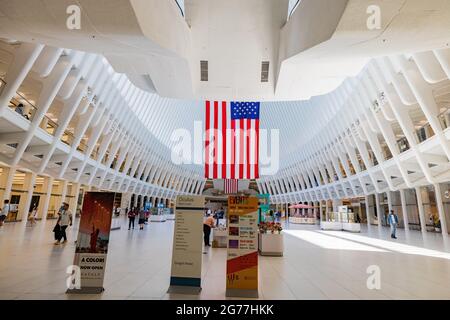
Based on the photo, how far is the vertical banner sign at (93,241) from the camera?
4754 mm

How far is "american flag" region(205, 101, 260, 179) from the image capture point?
476 inches

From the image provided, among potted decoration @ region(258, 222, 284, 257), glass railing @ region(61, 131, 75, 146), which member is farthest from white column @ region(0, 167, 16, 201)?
potted decoration @ region(258, 222, 284, 257)

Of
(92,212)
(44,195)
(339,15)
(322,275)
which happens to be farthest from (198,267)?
(44,195)

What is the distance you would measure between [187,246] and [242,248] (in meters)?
1.10

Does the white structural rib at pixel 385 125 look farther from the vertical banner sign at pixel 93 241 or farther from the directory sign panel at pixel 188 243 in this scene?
the vertical banner sign at pixel 93 241

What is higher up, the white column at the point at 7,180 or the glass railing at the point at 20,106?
the glass railing at the point at 20,106

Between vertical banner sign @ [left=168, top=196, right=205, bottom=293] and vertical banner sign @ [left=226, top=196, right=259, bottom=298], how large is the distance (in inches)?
23.8

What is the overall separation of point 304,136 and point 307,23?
32.9 metres

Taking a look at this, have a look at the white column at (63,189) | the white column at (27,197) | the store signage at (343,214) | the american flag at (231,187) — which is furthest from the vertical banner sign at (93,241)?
the american flag at (231,187)

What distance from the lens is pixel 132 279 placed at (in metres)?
5.68

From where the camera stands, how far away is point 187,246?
5.20 meters

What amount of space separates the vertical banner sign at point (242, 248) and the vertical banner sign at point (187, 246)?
60cm
